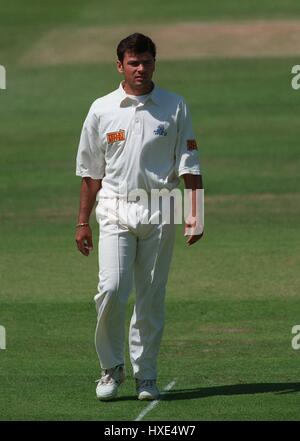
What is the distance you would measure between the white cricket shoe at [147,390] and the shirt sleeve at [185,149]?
144cm

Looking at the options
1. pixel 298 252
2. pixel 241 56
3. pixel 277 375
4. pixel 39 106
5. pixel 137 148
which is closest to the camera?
pixel 137 148

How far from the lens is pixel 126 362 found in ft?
35.0

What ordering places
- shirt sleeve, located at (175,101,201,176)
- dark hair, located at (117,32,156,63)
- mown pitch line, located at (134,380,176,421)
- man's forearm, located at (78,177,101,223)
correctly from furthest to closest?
man's forearm, located at (78,177,101,223) → shirt sleeve, located at (175,101,201,176) → dark hair, located at (117,32,156,63) → mown pitch line, located at (134,380,176,421)

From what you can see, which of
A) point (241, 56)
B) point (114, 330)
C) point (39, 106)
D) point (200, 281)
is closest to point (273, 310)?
point (200, 281)

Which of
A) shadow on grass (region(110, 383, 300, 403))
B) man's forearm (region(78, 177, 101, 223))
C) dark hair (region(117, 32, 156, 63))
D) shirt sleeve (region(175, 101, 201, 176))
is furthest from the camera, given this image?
man's forearm (region(78, 177, 101, 223))

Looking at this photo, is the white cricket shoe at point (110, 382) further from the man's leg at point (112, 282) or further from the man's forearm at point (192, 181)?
the man's forearm at point (192, 181)

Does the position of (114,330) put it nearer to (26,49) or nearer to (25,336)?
(25,336)

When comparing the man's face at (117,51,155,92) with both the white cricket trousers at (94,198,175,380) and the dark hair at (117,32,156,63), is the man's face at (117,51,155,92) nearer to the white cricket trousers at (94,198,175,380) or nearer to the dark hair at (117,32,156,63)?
the dark hair at (117,32,156,63)

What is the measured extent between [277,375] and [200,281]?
373 centimetres

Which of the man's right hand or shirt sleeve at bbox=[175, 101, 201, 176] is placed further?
the man's right hand

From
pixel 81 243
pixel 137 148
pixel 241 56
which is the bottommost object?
pixel 81 243

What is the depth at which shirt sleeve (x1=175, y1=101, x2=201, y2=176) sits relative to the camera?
9.37 meters

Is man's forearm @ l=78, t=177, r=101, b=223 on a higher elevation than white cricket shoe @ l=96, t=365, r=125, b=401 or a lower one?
higher

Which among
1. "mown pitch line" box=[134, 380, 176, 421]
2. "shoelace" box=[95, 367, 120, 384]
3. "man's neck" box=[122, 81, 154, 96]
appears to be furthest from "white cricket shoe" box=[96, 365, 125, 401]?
"man's neck" box=[122, 81, 154, 96]
